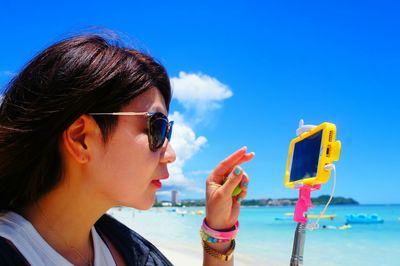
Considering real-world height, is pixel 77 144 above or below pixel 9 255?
above

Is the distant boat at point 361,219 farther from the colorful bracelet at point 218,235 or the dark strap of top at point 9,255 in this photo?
the dark strap of top at point 9,255

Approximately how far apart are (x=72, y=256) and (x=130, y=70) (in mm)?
619

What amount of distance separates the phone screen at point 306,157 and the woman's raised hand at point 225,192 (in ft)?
0.75

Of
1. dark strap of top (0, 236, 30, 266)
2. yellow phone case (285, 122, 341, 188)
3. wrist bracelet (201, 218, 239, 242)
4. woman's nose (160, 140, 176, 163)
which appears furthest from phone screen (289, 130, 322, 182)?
dark strap of top (0, 236, 30, 266)

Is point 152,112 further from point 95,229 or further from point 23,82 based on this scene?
point 95,229

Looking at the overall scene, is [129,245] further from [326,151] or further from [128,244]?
[326,151]

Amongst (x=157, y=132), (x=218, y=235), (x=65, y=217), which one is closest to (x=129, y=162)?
(x=157, y=132)

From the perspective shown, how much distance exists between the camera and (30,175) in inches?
47.3

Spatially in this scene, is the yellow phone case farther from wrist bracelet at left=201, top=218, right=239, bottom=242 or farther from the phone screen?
wrist bracelet at left=201, top=218, right=239, bottom=242

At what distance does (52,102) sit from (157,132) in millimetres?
338

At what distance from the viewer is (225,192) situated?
5.06 feet

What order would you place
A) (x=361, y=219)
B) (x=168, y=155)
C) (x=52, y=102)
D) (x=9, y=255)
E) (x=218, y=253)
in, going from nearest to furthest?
(x=9, y=255), (x=52, y=102), (x=168, y=155), (x=218, y=253), (x=361, y=219)

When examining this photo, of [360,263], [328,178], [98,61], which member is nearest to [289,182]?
[328,178]

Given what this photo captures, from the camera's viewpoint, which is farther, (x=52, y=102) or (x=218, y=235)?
(x=218, y=235)
